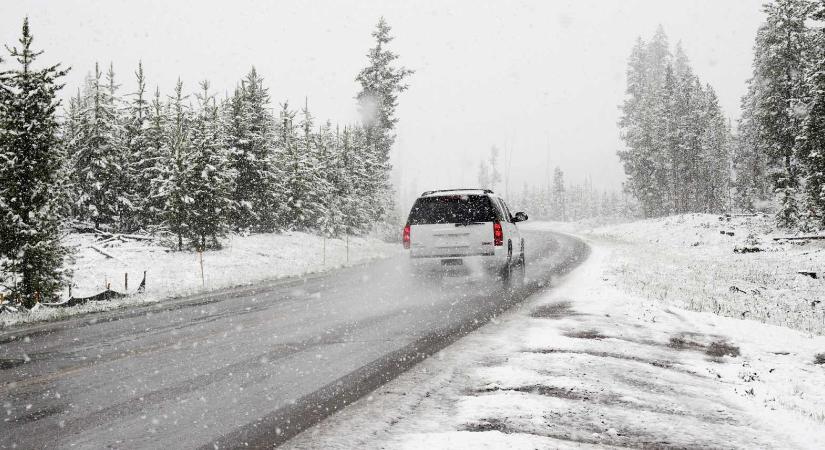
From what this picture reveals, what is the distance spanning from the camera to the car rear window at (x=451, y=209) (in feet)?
39.7

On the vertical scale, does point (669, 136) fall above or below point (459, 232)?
above

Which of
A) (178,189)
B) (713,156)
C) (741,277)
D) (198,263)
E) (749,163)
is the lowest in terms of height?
(741,277)

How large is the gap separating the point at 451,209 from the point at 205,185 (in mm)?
15272

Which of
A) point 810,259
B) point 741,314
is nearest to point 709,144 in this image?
point 810,259

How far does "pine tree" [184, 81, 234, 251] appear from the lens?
23.5 meters

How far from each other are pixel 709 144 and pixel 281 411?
59707mm

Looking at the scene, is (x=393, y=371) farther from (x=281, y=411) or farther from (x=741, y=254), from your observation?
(x=741, y=254)

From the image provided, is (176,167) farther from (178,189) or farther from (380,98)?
(380,98)

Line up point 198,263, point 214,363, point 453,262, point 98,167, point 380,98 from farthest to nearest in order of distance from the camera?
point 380,98 → point 98,167 → point 198,263 → point 453,262 → point 214,363

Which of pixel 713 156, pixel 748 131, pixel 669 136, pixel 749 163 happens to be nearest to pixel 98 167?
pixel 669 136

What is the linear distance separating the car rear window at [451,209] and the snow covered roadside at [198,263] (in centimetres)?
598

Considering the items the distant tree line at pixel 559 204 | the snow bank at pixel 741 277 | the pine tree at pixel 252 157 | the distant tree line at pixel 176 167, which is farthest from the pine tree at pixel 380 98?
the distant tree line at pixel 559 204

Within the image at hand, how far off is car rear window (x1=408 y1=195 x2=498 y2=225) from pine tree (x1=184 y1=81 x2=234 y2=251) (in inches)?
572

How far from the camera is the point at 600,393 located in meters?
4.57
